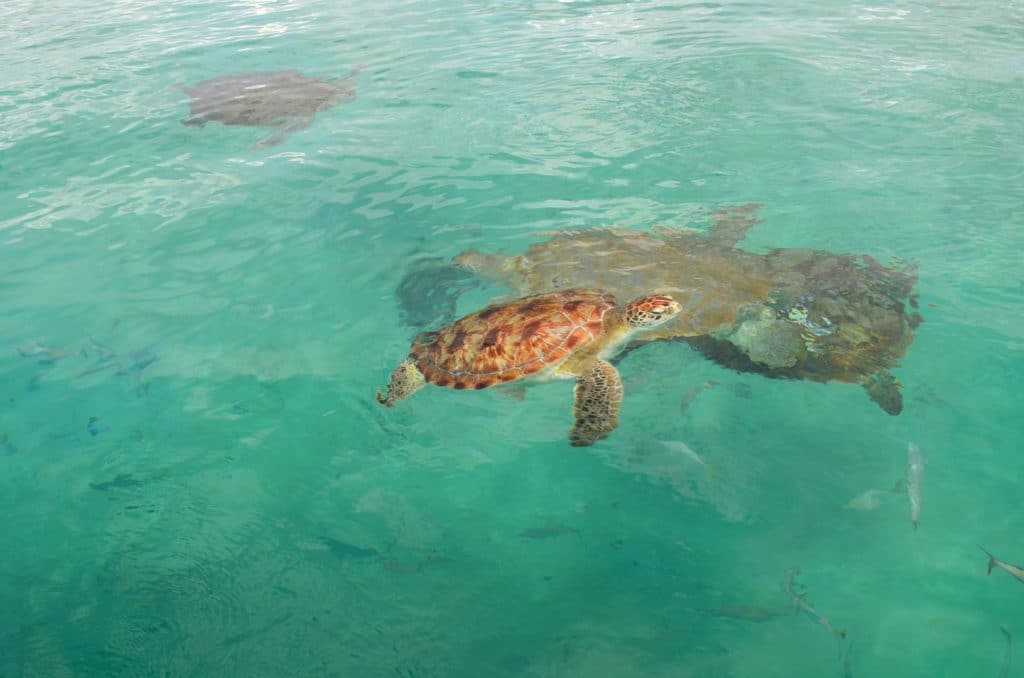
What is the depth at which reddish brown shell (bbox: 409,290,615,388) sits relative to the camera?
4.38m

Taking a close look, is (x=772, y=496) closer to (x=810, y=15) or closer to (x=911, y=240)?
(x=911, y=240)

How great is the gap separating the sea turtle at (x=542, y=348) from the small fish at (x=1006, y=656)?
7.40ft

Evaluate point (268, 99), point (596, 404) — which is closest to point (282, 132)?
point (268, 99)

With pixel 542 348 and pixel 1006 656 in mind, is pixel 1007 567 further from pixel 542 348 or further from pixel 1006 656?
pixel 542 348

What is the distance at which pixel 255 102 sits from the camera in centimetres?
984

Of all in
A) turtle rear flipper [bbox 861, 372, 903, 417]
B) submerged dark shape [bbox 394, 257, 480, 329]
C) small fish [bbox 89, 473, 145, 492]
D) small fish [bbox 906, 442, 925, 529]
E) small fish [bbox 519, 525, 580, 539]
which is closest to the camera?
small fish [bbox 906, 442, 925, 529]

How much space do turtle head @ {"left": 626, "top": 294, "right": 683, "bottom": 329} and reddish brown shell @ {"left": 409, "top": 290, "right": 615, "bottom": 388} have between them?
26 centimetres

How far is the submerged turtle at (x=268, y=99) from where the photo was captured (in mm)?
9359

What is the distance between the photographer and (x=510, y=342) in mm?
4434

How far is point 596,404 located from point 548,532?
0.89 meters

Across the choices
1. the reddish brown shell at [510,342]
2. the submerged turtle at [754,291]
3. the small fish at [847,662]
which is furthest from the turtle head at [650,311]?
the small fish at [847,662]

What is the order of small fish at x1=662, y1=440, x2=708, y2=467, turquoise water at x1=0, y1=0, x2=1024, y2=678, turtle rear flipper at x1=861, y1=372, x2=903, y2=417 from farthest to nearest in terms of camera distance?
turtle rear flipper at x1=861, y1=372, x2=903, y2=417
small fish at x1=662, y1=440, x2=708, y2=467
turquoise water at x1=0, y1=0, x2=1024, y2=678

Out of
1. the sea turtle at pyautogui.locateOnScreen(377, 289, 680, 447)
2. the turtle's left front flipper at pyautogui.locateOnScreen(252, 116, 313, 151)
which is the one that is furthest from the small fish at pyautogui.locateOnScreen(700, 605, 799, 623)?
the turtle's left front flipper at pyautogui.locateOnScreen(252, 116, 313, 151)

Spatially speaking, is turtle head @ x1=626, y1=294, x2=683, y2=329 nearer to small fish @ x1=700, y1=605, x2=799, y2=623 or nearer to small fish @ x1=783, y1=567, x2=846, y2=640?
small fish @ x1=783, y1=567, x2=846, y2=640
